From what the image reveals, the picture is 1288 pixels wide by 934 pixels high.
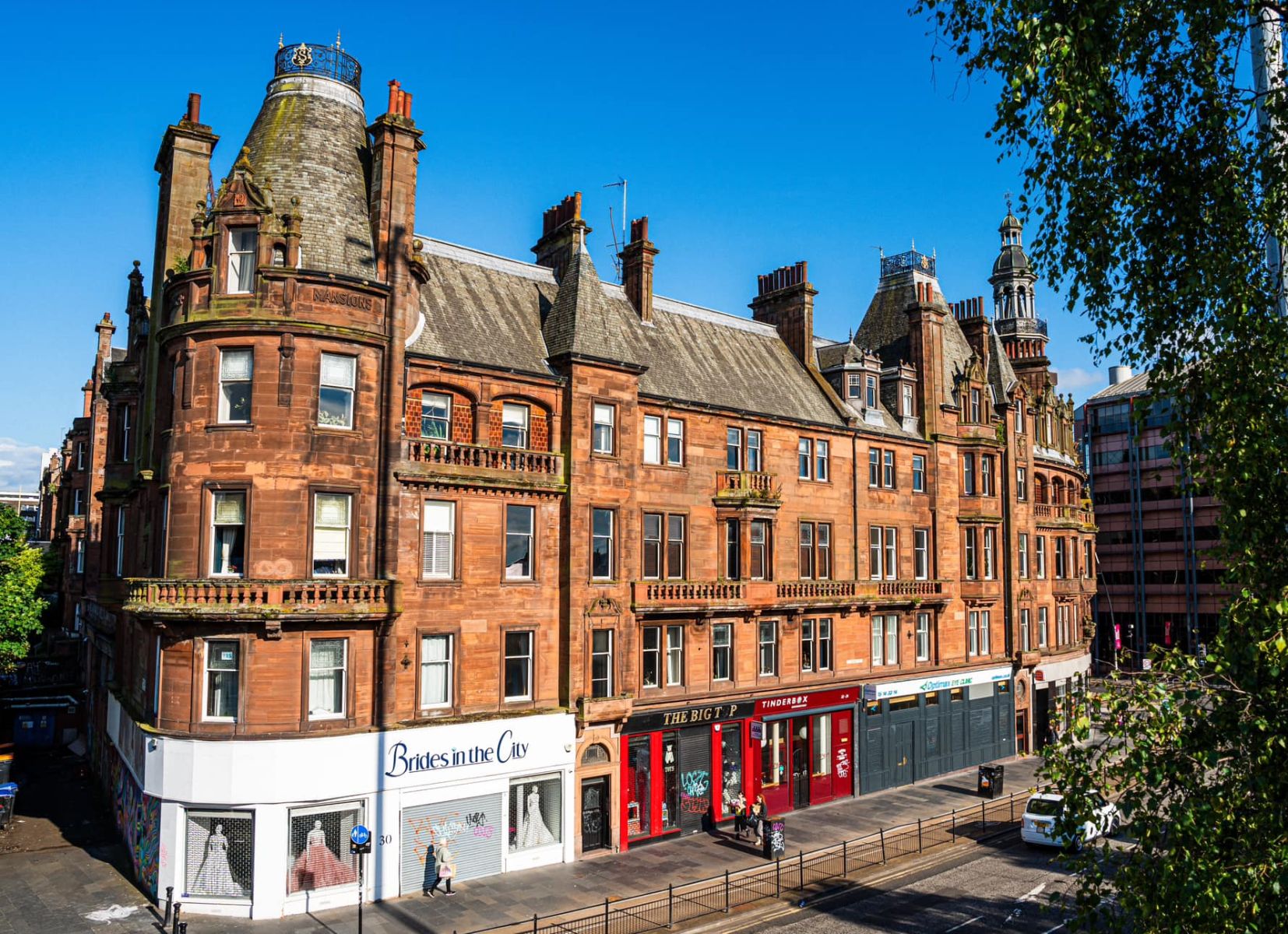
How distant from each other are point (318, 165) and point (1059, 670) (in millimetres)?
43210

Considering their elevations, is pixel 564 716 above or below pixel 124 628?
below

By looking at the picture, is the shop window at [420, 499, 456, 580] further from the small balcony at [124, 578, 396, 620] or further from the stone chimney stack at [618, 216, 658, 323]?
the stone chimney stack at [618, 216, 658, 323]

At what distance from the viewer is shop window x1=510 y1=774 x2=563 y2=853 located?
27297mm

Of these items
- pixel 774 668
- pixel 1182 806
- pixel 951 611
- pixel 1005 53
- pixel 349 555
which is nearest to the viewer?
pixel 1182 806

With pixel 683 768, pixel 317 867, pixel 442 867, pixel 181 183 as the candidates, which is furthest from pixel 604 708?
pixel 181 183

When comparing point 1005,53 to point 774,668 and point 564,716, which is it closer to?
point 564,716

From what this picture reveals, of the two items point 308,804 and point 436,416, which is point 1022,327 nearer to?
point 436,416

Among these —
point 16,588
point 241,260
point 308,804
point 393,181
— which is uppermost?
point 393,181

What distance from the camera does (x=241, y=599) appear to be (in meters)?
23.4

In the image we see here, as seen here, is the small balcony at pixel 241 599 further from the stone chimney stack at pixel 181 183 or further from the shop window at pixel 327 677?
the stone chimney stack at pixel 181 183

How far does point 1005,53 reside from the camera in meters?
11.3

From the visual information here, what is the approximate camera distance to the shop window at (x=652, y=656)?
3159 centimetres

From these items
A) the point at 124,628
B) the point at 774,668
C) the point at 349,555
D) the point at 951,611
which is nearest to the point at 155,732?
the point at 349,555

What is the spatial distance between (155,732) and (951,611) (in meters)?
32.4
